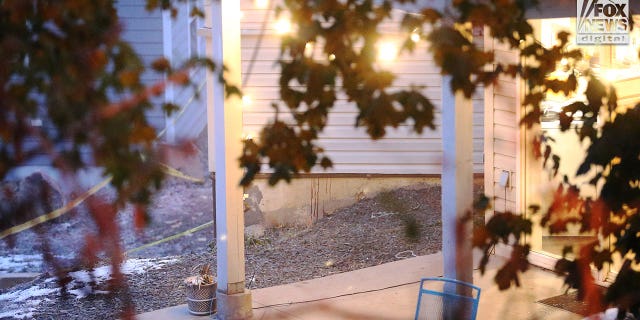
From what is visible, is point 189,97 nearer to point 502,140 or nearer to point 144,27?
point 144,27

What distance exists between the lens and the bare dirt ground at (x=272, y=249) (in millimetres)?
8664

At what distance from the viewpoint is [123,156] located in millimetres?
2225

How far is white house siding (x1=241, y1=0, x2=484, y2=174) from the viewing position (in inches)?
442

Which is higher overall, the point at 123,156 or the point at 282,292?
the point at 123,156

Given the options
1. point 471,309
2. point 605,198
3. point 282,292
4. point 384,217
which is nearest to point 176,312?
point 282,292

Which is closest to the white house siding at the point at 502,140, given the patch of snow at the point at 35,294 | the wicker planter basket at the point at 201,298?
the wicker planter basket at the point at 201,298

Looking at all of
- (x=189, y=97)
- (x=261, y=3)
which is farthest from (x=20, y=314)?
(x=189, y=97)

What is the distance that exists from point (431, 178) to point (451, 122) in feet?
19.9

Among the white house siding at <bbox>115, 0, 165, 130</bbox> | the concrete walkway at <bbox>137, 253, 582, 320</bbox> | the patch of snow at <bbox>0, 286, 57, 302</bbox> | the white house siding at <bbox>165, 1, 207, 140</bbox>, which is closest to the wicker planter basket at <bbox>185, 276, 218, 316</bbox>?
the concrete walkway at <bbox>137, 253, 582, 320</bbox>

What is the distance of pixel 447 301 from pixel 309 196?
238 inches

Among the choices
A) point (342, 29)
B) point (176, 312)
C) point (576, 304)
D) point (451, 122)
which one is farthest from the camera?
point (176, 312)

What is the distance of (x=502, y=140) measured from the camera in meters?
9.31

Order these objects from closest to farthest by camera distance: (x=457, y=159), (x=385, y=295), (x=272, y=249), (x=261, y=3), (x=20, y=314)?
1. (x=457, y=159)
2. (x=385, y=295)
3. (x=20, y=314)
4. (x=272, y=249)
5. (x=261, y=3)

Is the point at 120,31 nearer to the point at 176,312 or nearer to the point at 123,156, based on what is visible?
the point at 123,156
